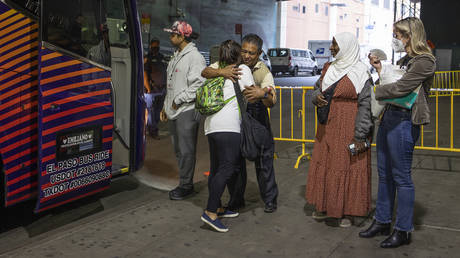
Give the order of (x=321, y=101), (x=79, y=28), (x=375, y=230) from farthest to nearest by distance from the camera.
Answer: (x=79, y=28)
(x=321, y=101)
(x=375, y=230)

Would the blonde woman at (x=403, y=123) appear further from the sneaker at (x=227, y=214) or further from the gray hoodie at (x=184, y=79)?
the gray hoodie at (x=184, y=79)

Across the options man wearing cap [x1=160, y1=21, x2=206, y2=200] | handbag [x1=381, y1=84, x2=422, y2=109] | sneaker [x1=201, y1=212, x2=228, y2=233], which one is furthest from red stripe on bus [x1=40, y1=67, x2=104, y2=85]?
handbag [x1=381, y1=84, x2=422, y2=109]

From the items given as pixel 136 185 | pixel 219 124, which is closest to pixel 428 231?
pixel 219 124

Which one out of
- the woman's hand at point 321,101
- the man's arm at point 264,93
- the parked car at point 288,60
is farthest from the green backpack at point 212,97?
the parked car at point 288,60

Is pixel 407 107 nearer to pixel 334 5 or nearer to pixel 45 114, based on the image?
pixel 45 114

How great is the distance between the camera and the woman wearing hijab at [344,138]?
4.41m

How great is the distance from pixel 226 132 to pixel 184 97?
3.98 feet

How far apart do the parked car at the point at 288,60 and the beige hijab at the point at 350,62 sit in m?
29.9

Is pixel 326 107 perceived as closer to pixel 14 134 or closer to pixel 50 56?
pixel 50 56

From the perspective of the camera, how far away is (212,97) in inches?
175

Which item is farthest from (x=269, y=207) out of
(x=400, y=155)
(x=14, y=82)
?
(x=14, y=82)

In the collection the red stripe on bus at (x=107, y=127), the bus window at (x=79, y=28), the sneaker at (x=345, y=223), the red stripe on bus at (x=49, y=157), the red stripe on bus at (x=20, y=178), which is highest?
the bus window at (x=79, y=28)

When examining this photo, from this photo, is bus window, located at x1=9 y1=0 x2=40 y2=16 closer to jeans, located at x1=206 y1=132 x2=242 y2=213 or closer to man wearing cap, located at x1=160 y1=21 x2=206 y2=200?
man wearing cap, located at x1=160 y1=21 x2=206 y2=200

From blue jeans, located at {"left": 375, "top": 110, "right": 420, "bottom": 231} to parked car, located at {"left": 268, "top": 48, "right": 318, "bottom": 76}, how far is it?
30222mm
